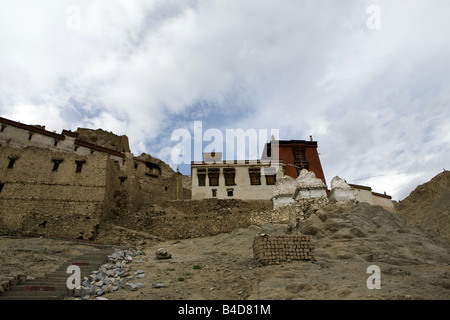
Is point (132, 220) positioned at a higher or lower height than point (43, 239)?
higher

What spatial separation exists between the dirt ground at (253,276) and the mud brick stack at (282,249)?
33cm

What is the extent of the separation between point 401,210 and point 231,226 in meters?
26.7

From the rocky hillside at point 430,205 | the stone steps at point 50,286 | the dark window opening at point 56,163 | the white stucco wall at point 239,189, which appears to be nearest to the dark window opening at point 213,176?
the white stucco wall at point 239,189

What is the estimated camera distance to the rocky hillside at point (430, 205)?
29.6 metres

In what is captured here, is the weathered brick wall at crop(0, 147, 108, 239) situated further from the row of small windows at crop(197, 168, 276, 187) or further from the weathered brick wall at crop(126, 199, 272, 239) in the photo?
the row of small windows at crop(197, 168, 276, 187)

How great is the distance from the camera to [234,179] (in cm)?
3697

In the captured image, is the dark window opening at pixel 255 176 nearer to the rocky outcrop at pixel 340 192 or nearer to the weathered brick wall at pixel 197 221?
the weathered brick wall at pixel 197 221

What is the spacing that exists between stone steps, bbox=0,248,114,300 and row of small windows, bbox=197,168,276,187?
21.6 meters

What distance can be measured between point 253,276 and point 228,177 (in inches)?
997

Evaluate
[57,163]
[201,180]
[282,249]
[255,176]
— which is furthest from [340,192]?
[57,163]

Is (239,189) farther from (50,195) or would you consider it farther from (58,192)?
(50,195)
